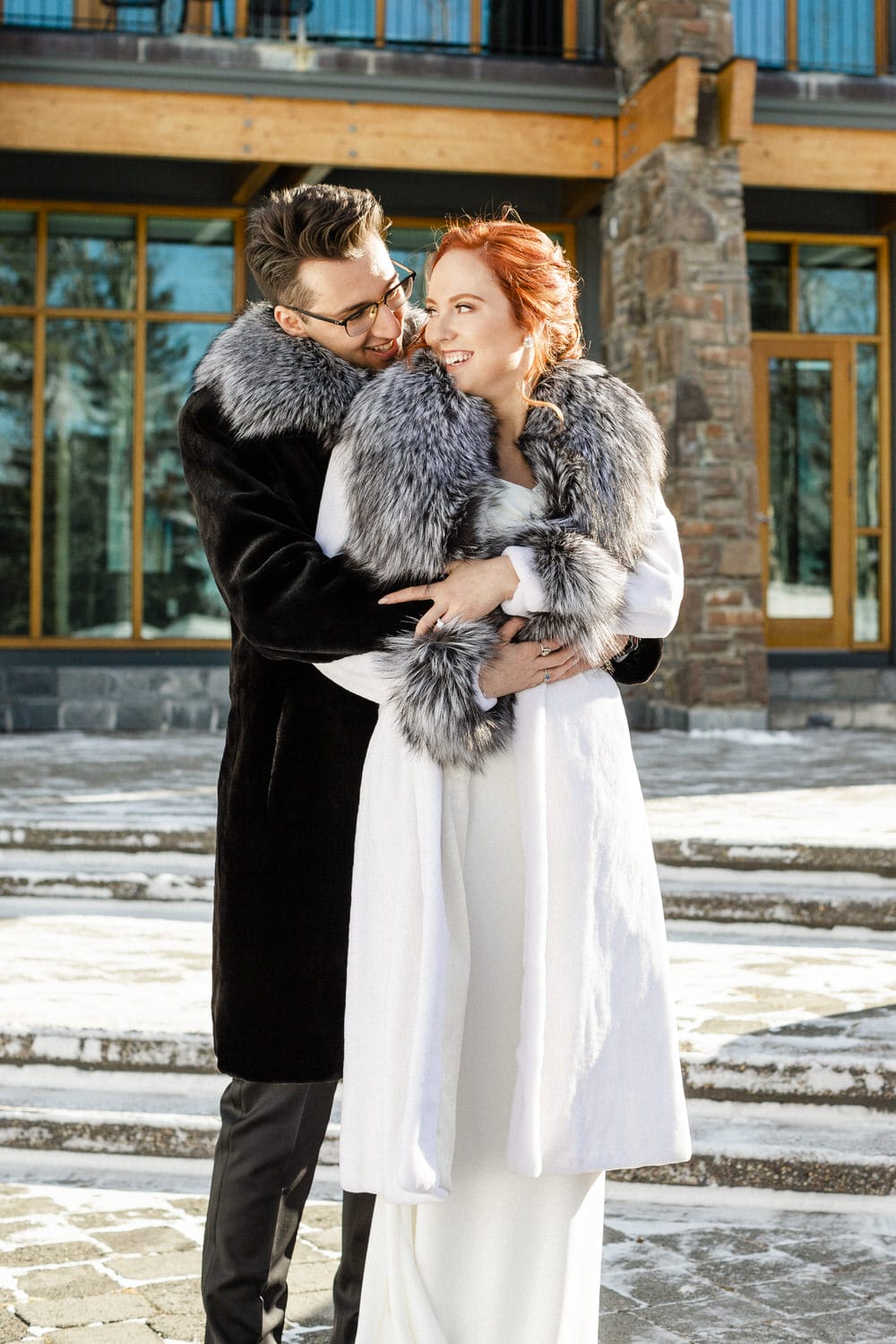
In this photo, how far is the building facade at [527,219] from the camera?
9992 mm

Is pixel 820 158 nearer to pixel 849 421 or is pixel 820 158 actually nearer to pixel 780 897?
pixel 849 421

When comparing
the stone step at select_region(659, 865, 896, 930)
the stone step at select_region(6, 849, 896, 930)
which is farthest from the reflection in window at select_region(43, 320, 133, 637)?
the stone step at select_region(659, 865, 896, 930)

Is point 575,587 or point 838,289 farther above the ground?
point 838,289

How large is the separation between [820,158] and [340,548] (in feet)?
30.6

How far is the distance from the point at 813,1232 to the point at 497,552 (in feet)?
6.55

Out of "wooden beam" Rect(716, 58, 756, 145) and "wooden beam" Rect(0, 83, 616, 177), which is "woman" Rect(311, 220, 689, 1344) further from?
"wooden beam" Rect(0, 83, 616, 177)

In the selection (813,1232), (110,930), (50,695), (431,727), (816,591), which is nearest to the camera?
(431,727)

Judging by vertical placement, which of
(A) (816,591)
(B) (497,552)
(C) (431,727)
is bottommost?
(C) (431,727)

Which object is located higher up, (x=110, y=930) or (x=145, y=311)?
(x=145, y=311)

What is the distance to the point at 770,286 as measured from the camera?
12227mm

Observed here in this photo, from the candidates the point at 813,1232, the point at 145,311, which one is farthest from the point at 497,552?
the point at 145,311

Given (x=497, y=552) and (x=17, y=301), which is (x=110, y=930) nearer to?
(x=497, y=552)

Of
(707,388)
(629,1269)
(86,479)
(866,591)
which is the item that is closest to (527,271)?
(629,1269)

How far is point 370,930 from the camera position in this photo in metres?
2.18
